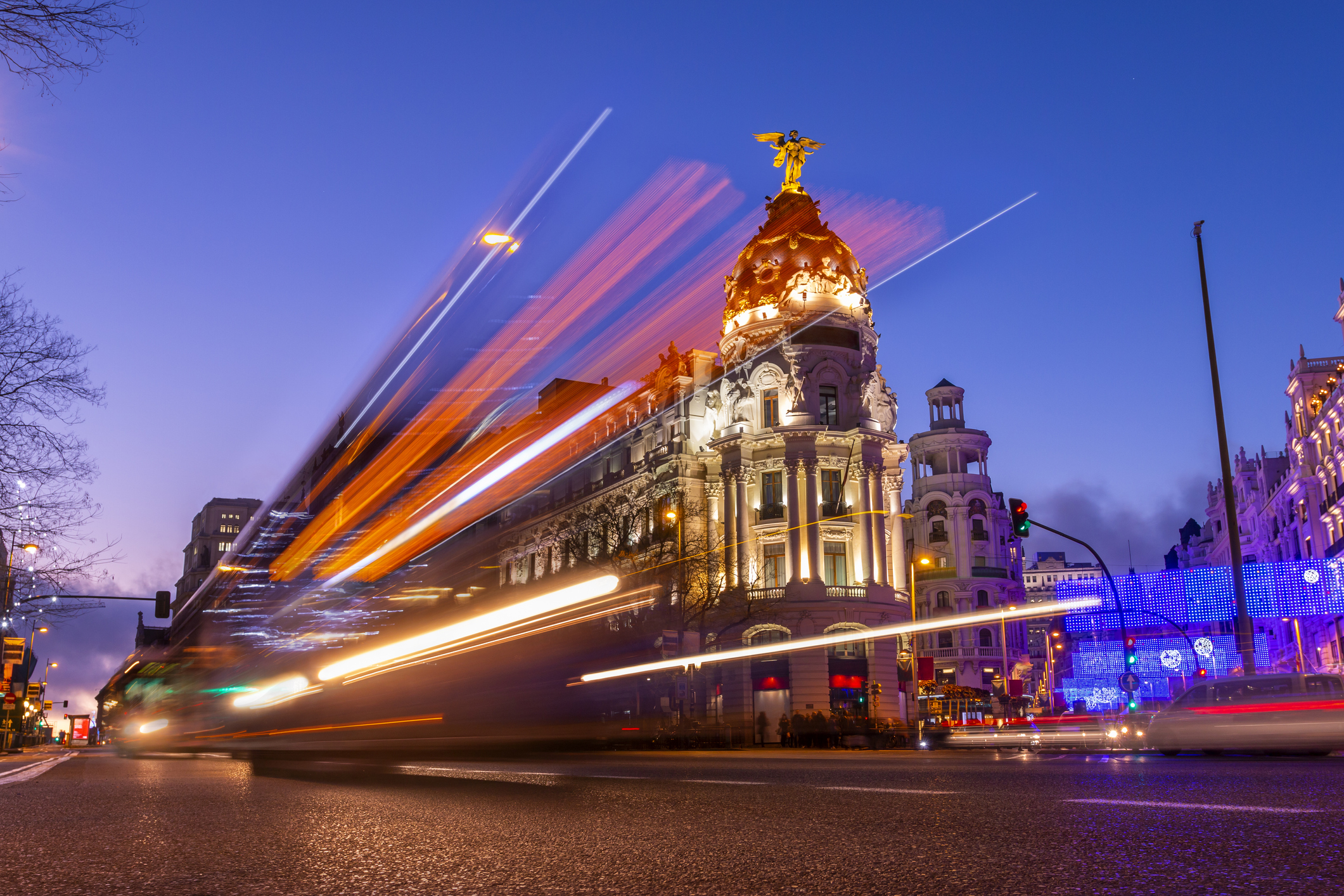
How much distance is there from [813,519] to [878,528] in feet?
12.6

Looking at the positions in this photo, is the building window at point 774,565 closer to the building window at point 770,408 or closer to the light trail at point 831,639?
the light trail at point 831,639

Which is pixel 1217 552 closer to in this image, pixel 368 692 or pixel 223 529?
pixel 368 692

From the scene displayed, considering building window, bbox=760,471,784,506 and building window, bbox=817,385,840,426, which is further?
building window, bbox=817,385,840,426

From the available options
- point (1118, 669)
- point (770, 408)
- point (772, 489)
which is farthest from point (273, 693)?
point (1118, 669)

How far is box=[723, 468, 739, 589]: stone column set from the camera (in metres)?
54.0

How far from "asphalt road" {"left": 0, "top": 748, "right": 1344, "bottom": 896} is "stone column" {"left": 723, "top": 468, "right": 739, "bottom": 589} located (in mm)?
43950

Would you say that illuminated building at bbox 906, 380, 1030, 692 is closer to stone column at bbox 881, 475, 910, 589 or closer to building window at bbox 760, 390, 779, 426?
stone column at bbox 881, 475, 910, 589

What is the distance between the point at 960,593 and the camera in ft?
268

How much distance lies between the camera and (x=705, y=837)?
5055 mm

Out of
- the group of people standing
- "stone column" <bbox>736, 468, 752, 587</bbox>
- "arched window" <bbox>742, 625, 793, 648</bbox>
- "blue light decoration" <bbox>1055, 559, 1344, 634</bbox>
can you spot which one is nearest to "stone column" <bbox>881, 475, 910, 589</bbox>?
"stone column" <bbox>736, 468, 752, 587</bbox>

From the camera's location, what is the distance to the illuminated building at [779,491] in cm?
5203

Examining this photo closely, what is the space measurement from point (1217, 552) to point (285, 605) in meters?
106

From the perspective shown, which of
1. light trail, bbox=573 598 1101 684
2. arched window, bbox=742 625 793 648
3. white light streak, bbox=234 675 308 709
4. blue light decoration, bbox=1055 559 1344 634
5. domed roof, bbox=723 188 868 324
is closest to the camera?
light trail, bbox=573 598 1101 684

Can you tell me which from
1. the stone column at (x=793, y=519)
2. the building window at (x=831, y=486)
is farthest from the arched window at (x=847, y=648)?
the building window at (x=831, y=486)
